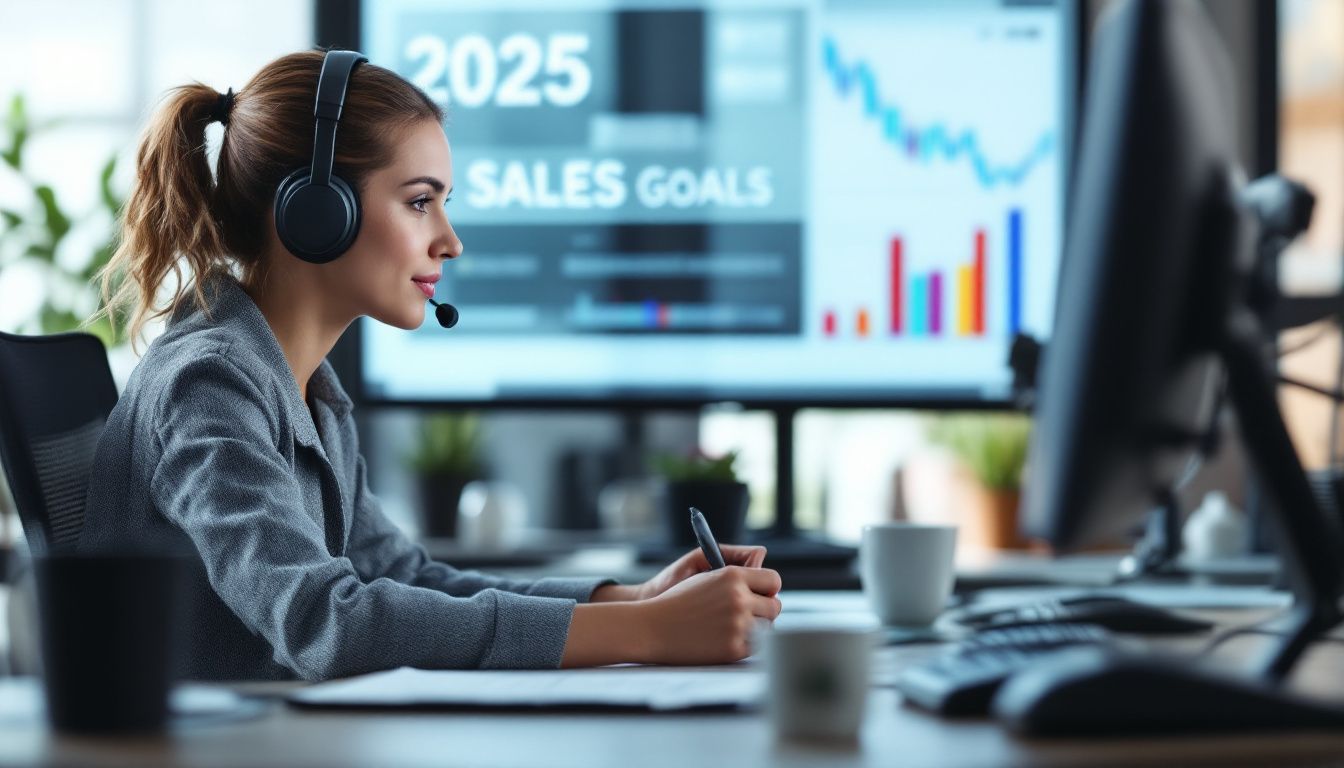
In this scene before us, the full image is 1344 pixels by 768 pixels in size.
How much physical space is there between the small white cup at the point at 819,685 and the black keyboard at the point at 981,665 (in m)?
0.08

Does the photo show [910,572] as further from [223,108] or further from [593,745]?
[223,108]

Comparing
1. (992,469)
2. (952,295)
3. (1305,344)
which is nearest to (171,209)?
(952,295)

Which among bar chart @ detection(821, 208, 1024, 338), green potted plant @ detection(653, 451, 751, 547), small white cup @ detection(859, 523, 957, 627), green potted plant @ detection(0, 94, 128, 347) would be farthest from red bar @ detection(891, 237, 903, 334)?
green potted plant @ detection(0, 94, 128, 347)

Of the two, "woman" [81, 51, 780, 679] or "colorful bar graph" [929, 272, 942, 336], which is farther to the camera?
"colorful bar graph" [929, 272, 942, 336]

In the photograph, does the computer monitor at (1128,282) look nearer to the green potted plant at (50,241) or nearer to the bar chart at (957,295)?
the bar chart at (957,295)

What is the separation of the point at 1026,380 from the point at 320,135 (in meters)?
0.87

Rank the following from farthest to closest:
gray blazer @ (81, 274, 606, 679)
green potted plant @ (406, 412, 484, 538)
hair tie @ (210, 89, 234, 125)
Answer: green potted plant @ (406, 412, 484, 538), hair tie @ (210, 89, 234, 125), gray blazer @ (81, 274, 606, 679)

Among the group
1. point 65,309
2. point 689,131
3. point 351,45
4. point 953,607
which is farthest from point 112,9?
point 953,607

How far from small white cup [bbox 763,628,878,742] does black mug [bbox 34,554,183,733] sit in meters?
0.29

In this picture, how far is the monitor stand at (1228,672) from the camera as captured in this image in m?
0.59

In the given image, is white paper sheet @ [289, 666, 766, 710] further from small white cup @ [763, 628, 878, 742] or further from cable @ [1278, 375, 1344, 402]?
cable @ [1278, 375, 1344, 402]

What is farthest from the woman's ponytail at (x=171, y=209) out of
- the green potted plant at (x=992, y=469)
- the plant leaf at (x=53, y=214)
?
the plant leaf at (x=53, y=214)

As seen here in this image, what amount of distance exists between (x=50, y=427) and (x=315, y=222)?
267 millimetres

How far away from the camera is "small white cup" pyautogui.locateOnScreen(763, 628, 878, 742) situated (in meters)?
0.59
